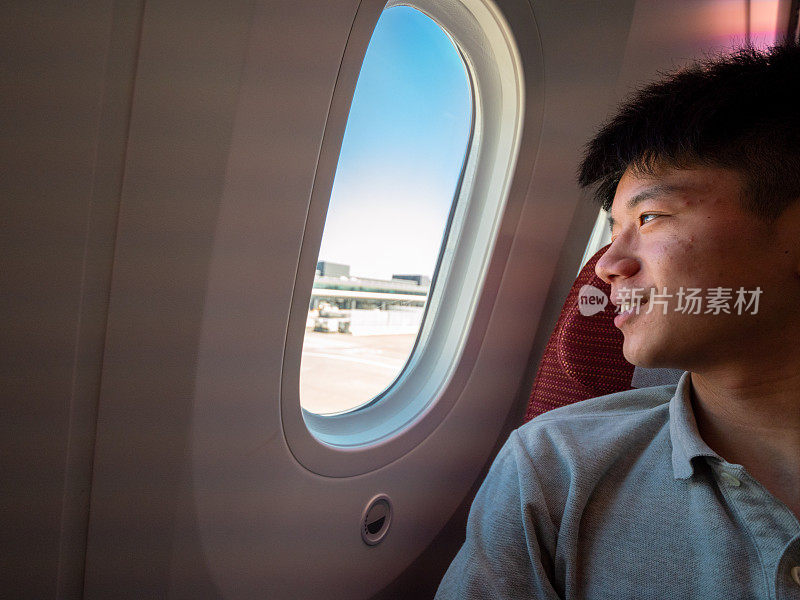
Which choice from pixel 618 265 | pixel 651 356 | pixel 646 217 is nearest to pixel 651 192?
pixel 646 217

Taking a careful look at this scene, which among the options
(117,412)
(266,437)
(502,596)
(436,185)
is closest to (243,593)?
(266,437)

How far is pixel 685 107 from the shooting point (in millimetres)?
1070

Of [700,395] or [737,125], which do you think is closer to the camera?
[737,125]

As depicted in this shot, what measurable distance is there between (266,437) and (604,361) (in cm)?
94

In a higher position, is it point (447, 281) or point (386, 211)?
point (386, 211)

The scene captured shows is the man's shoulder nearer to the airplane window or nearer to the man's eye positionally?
the man's eye

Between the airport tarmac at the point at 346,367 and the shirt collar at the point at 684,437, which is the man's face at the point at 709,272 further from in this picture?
the airport tarmac at the point at 346,367

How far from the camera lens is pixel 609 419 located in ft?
4.00

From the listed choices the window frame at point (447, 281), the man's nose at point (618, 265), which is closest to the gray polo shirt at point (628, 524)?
the man's nose at point (618, 265)

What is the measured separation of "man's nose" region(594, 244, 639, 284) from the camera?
3.44 ft

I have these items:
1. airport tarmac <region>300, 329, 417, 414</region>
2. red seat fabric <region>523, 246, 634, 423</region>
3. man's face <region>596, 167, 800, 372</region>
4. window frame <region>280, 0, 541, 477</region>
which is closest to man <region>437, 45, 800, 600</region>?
man's face <region>596, 167, 800, 372</region>

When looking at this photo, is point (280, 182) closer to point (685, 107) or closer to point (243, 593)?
point (685, 107)

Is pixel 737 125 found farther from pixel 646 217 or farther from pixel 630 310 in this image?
pixel 630 310

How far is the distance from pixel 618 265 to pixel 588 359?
533 millimetres
